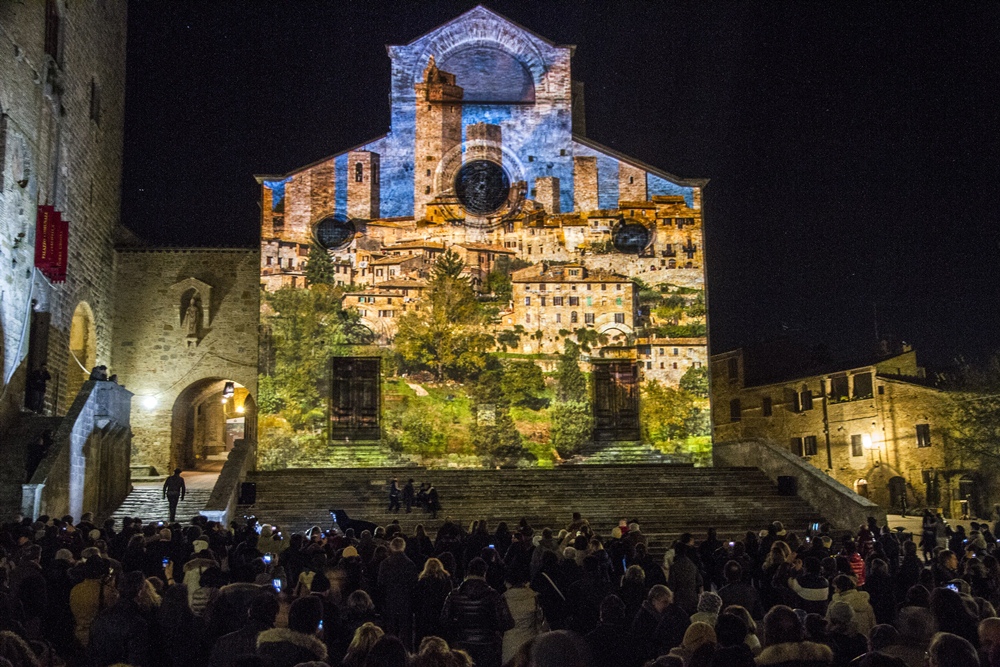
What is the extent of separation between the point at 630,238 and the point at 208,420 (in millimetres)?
17959

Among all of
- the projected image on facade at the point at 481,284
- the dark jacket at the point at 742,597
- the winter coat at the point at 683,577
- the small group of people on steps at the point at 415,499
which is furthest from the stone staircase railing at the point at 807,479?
the dark jacket at the point at 742,597

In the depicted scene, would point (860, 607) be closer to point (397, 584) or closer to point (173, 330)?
point (397, 584)

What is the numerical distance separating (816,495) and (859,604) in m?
15.0

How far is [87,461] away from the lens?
20.9m

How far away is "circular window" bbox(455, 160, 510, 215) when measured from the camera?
95.0 feet

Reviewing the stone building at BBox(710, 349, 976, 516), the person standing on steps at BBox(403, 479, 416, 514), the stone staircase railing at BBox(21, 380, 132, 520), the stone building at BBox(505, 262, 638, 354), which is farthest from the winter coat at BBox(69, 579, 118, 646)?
the stone building at BBox(710, 349, 976, 516)

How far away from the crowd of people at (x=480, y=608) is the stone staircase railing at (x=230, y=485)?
7.91m

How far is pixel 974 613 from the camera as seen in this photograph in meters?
6.77

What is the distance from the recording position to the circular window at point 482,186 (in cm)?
2895

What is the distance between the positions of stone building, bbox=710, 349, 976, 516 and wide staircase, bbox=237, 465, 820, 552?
10.5 meters

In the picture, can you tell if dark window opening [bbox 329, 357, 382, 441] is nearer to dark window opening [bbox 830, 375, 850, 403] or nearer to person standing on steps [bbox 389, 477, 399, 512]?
person standing on steps [bbox 389, 477, 399, 512]

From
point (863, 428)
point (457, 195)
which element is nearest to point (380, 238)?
point (457, 195)

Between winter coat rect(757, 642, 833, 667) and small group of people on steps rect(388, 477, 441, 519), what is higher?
small group of people on steps rect(388, 477, 441, 519)

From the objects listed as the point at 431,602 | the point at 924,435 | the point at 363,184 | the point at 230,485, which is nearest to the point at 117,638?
the point at 431,602
